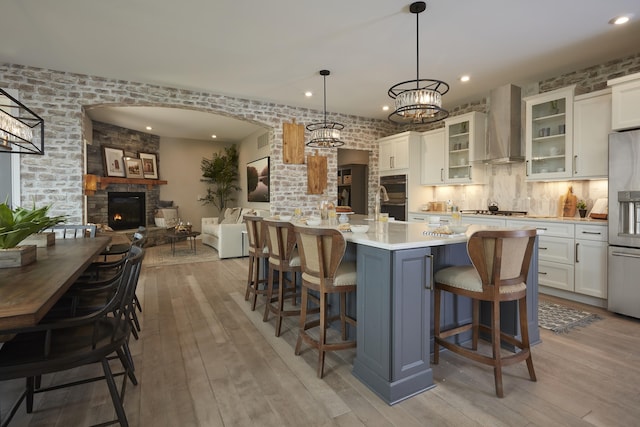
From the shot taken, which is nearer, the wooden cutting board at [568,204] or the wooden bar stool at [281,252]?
the wooden bar stool at [281,252]

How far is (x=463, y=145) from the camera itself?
5754 mm

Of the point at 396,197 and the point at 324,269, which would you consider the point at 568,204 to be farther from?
the point at 324,269

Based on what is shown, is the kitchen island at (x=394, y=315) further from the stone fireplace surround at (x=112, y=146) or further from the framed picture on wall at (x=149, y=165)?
the framed picture on wall at (x=149, y=165)

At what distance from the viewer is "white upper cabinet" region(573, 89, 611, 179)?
390 cm

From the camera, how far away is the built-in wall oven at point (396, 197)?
6.59m

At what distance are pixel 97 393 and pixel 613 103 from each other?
537 cm

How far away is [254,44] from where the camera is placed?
3803mm

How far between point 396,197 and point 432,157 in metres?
1.04

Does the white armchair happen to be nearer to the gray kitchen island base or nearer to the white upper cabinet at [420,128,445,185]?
the white upper cabinet at [420,128,445,185]

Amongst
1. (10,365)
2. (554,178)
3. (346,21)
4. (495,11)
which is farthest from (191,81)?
(554,178)

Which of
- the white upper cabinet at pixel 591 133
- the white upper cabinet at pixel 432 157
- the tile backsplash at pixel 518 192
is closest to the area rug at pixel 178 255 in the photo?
the white upper cabinet at pixel 432 157

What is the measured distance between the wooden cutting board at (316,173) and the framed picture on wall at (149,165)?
521cm

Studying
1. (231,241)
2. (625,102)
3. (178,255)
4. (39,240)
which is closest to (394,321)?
(39,240)

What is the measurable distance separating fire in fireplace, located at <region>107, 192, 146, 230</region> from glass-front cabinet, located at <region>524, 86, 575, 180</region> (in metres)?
→ 8.99
